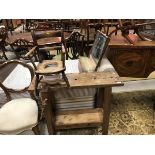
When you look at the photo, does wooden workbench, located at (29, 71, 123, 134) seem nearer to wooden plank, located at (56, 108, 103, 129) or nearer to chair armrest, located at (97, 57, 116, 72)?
wooden plank, located at (56, 108, 103, 129)

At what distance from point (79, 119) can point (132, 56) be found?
102 centimetres

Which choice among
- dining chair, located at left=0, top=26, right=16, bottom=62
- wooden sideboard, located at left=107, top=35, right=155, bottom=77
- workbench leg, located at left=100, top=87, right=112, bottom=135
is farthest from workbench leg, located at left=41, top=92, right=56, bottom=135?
dining chair, located at left=0, top=26, right=16, bottom=62

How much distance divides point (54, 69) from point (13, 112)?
55cm

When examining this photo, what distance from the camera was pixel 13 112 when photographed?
162 centimetres

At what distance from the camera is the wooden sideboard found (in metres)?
2.17

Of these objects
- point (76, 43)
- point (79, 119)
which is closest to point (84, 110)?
point (79, 119)

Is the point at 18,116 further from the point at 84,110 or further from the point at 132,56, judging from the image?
the point at 132,56

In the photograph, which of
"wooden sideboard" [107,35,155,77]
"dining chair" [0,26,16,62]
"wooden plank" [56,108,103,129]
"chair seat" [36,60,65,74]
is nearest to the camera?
"chair seat" [36,60,65,74]

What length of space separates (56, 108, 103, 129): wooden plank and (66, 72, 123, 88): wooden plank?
42 cm

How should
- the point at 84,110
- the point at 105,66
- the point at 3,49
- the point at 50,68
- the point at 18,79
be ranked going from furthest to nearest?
the point at 3,49 < the point at 18,79 < the point at 105,66 < the point at 84,110 < the point at 50,68

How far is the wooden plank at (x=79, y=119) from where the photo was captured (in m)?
1.78

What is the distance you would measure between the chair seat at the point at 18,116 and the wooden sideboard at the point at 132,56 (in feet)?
3.78

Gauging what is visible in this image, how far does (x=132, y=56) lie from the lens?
2.23m
